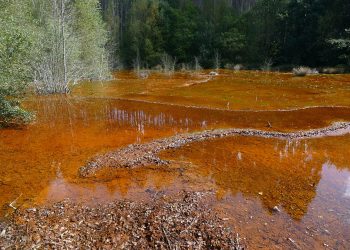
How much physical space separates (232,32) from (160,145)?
1678 inches

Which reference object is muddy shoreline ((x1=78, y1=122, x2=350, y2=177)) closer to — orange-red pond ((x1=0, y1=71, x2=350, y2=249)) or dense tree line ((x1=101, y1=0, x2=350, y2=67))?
orange-red pond ((x1=0, y1=71, x2=350, y2=249))

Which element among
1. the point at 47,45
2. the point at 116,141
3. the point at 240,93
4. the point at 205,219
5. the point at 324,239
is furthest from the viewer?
the point at 240,93

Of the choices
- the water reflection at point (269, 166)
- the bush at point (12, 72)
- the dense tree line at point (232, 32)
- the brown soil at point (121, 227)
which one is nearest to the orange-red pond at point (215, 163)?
the water reflection at point (269, 166)

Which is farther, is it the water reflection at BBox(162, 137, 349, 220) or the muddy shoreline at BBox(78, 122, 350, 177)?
the muddy shoreline at BBox(78, 122, 350, 177)

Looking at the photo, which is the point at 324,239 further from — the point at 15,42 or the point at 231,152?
the point at 15,42

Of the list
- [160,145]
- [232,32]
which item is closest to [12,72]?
[160,145]

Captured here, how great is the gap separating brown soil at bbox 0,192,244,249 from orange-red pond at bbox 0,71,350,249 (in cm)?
53

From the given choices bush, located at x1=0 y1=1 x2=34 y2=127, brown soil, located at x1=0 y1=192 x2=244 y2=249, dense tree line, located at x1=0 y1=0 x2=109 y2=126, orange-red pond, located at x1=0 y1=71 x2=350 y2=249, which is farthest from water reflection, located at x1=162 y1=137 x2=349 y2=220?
dense tree line, located at x1=0 y1=0 x2=109 y2=126

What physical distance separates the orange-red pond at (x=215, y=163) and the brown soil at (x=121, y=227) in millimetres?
534

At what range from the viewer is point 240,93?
1085 inches

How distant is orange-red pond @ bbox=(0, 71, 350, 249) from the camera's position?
8.70 m

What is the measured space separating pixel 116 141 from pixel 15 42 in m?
6.66

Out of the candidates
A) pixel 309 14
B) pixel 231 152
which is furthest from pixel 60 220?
pixel 309 14

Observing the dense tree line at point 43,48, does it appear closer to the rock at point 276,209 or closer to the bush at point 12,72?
the bush at point 12,72
